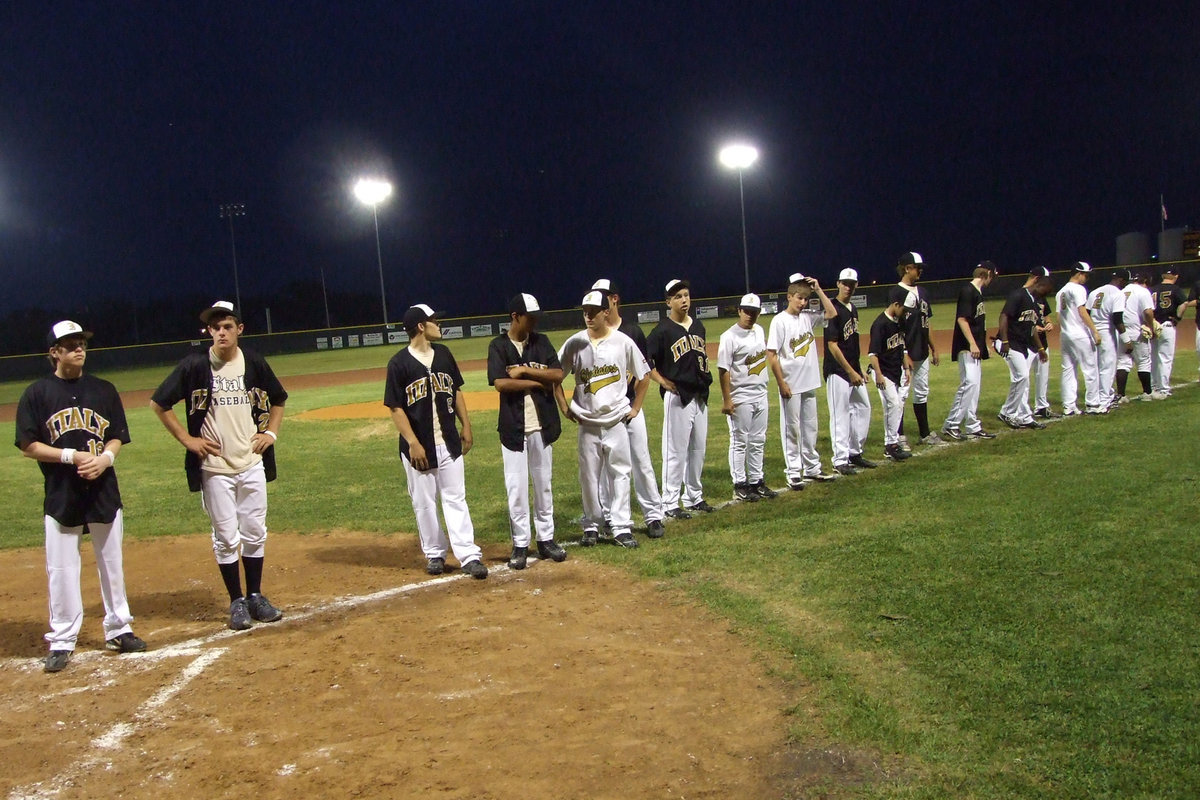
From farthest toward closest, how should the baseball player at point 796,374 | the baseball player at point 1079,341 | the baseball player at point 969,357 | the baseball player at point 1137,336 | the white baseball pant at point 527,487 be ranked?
the baseball player at point 1137,336 < the baseball player at point 1079,341 < the baseball player at point 969,357 < the baseball player at point 796,374 < the white baseball pant at point 527,487

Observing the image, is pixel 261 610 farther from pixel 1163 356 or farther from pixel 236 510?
pixel 1163 356

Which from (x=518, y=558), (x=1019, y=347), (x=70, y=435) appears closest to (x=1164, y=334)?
(x=1019, y=347)

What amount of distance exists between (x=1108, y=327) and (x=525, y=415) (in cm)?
940

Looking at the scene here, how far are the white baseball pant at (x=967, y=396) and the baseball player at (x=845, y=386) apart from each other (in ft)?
5.90

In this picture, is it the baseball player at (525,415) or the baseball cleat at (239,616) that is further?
the baseball player at (525,415)

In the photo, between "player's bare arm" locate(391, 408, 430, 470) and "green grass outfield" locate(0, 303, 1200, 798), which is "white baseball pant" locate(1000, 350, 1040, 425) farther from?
"player's bare arm" locate(391, 408, 430, 470)

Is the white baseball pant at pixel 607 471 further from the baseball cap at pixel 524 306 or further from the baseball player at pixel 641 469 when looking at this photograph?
the baseball cap at pixel 524 306

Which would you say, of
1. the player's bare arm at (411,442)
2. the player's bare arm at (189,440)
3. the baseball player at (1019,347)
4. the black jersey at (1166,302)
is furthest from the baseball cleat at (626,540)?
the black jersey at (1166,302)

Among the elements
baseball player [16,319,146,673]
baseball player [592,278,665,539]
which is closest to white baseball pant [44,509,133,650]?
baseball player [16,319,146,673]

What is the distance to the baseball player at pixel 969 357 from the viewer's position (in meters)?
11.0

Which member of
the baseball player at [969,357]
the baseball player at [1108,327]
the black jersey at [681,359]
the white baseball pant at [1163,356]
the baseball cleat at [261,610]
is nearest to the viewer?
the baseball cleat at [261,610]

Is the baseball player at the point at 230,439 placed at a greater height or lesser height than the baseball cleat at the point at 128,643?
greater

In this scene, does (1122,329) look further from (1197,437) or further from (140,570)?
(140,570)

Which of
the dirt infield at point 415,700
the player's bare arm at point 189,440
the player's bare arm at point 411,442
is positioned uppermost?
the player's bare arm at point 189,440
